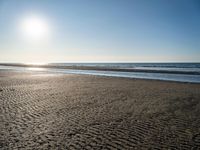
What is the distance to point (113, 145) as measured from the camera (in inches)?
247

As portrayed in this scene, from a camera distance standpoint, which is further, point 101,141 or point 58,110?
point 58,110

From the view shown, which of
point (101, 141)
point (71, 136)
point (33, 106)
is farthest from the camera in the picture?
point (33, 106)

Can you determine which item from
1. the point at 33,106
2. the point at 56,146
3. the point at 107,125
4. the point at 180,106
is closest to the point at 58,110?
the point at 33,106

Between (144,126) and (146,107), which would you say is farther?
(146,107)

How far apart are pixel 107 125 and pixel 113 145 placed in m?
A: 1.99

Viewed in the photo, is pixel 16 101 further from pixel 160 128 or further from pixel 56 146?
pixel 160 128

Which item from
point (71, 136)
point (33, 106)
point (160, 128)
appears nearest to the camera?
point (71, 136)

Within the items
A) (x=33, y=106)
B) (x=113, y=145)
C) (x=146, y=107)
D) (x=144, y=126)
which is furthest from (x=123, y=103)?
(x=113, y=145)

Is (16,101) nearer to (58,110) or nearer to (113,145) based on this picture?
(58,110)

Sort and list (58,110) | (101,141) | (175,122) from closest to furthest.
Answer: (101,141)
(175,122)
(58,110)

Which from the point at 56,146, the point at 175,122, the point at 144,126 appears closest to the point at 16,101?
the point at 56,146

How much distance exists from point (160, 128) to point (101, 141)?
2805 mm

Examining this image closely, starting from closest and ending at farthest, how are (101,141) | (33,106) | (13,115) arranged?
(101,141) < (13,115) < (33,106)

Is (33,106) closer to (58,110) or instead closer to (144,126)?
(58,110)
